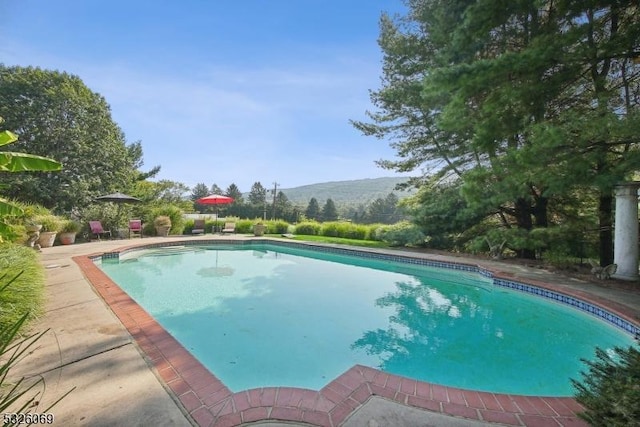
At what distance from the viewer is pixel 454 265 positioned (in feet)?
30.3

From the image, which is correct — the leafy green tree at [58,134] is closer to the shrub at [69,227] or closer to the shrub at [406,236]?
the shrub at [69,227]

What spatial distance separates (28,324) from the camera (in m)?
3.73

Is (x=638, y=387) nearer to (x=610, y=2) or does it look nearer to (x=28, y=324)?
(x=28, y=324)

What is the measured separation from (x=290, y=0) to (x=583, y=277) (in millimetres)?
10566

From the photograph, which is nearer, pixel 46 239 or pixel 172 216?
pixel 46 239

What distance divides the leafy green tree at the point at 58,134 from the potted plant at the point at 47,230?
6.65 metres

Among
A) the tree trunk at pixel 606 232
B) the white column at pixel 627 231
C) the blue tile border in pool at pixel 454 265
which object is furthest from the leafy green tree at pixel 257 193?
the white column at pixel 627 231

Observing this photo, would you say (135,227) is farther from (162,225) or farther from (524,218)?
(524,218)

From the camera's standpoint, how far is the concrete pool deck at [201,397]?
7.49 feet

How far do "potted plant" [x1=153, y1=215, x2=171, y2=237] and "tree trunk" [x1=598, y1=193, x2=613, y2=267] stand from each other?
17.7 m

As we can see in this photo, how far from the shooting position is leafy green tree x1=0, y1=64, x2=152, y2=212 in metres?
16.4

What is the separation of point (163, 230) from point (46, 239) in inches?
204

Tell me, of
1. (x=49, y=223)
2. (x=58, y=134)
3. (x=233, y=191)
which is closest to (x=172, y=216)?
(x=49, y=223)

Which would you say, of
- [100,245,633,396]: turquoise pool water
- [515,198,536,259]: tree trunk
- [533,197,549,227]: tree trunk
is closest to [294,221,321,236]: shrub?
[100,245,633,396]: turquoise pool water
